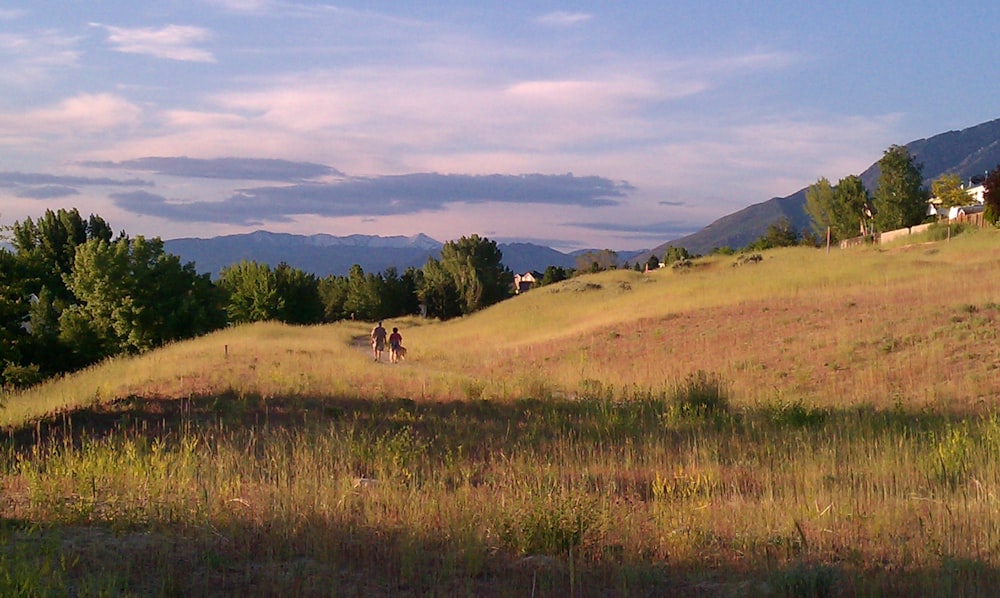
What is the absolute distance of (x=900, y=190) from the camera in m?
87.8

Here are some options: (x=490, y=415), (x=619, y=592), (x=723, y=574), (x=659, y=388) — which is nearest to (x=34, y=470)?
(x=619, y=592)

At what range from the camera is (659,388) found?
1867 cm

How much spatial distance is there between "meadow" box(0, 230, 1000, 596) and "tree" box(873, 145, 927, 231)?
72328mm

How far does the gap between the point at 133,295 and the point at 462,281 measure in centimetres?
3866

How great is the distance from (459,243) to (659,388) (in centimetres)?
8279

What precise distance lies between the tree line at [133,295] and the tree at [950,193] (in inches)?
1953

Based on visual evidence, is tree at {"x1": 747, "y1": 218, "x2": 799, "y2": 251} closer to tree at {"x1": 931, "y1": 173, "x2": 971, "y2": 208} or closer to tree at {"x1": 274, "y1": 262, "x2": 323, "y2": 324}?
tree at {"x1": 931, "y1": 173, "x2": 971, "y2": 208}

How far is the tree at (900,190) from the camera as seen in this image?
87875 mm

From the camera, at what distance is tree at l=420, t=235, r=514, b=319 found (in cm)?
9300

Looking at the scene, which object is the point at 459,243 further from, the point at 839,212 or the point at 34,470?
the point at 34,470

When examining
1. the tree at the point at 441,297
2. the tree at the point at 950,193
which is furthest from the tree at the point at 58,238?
the tree at the point at 950,193

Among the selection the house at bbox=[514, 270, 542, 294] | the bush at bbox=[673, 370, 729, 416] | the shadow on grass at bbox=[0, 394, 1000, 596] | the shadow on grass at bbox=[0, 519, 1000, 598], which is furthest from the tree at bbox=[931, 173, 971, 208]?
the shadow on grass at bbox=[0, 519, 1000, 598]

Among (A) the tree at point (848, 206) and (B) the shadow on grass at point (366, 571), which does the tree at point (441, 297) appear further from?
(B) the shadow on grass at point (366, 571)

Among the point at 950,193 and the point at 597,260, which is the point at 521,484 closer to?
the point at 950,193
